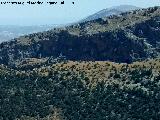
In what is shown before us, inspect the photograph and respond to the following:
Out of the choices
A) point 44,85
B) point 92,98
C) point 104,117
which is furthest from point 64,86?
point 104,117

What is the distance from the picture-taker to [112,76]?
578 feet

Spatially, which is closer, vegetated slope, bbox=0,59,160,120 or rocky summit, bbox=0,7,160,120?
rocky summit, bbox=0,7,160,120

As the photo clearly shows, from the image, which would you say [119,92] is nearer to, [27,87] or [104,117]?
[104,117]

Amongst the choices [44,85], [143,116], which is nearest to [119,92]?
[143,116]

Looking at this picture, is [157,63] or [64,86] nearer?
[64,86]

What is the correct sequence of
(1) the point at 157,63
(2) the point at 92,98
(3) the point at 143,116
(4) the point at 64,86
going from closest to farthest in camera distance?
1. (3) the point at 143,116
2. (2) the point at 92,98
3. (4) the point at 64,86
4. (1) the point at 157,63

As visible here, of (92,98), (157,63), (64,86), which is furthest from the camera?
(157,63)

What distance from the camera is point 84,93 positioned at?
524 ft

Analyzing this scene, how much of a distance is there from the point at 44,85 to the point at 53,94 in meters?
10.2

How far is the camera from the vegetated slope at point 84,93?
474 ft

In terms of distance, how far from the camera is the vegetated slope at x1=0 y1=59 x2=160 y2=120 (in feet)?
474

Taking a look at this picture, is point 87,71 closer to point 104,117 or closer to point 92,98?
point 92,98

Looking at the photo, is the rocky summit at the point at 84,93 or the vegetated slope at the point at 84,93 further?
the vegetated slope at the point at 84,93

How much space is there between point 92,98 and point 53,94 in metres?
15.9
